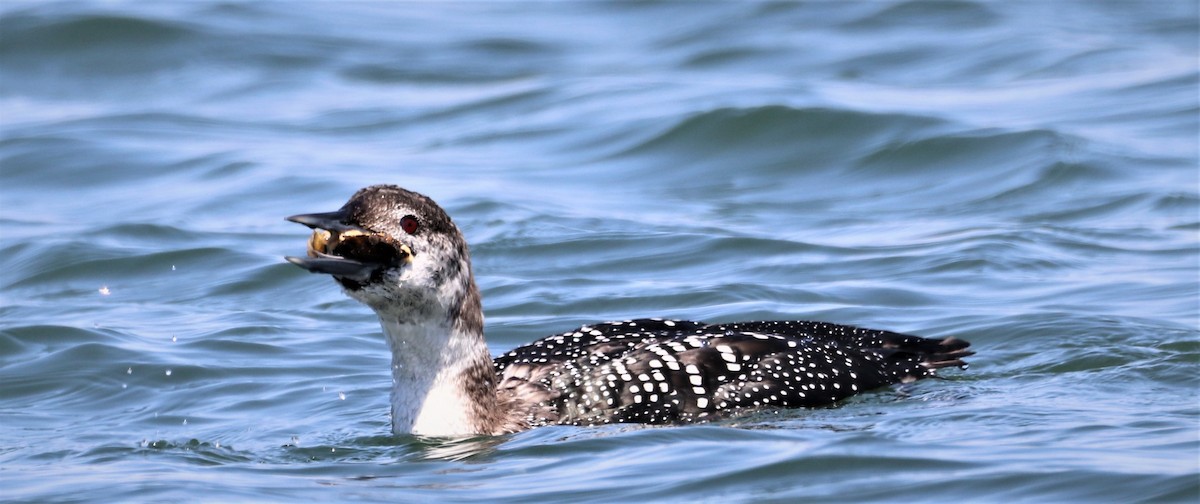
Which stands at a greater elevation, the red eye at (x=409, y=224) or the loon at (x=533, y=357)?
the red eye at (x=409, y=224)

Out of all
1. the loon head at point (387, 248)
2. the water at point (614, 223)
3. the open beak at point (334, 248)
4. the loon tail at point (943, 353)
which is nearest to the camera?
the open beak at point (334, 248)

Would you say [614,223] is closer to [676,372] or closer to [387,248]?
[676,372]

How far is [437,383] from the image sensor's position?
673cm

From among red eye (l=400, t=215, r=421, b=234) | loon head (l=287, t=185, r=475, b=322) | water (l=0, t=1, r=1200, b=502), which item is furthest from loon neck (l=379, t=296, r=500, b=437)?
red eye (l=400, t=215, r=421, b=234)

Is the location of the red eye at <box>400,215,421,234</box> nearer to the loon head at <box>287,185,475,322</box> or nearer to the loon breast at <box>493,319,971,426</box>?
the loon head at <box>287,185,475,322</box>

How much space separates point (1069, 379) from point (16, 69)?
36.2ft

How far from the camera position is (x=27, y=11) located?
56.9 feet

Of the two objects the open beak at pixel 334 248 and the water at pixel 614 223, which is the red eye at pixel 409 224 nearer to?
the open beak at pixel 334 248

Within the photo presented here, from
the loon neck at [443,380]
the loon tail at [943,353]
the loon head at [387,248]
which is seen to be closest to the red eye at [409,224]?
the loon head at [387,248]

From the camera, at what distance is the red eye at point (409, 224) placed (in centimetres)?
624

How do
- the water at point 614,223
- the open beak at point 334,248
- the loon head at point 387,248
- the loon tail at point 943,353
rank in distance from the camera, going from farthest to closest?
1. the loon tail at point 943,353
2. the water at point 614,223
3. the loon head at point 387,248
4. the open beak at point 334,248

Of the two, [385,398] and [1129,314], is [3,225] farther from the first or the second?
[1129,314]

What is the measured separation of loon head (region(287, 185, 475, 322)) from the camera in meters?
6.16

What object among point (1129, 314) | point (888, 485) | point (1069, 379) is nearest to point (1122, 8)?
point (1129, 314)
